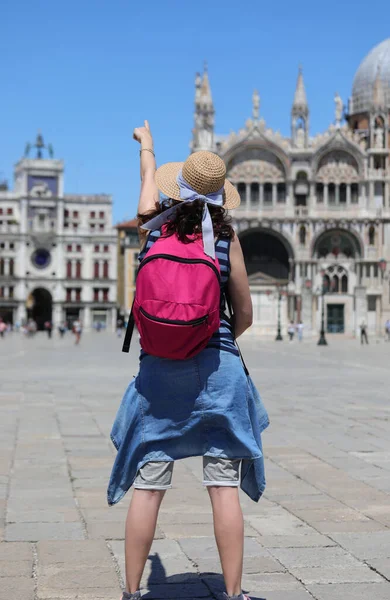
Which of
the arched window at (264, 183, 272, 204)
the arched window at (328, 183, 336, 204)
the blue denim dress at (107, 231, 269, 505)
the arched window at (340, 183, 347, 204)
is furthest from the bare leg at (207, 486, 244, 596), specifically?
the arched window at (340, 183, 347, 204)

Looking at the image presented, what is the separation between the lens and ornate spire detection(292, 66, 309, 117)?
75188mm

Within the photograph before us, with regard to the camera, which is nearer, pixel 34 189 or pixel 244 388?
pixel 244 388

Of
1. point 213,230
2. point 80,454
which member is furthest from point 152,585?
point 80,454

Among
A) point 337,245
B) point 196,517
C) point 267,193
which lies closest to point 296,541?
point 196,517

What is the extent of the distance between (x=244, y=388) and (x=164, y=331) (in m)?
0.53

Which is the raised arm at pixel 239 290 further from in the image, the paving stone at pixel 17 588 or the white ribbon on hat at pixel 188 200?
the paving stone at pixel 17 588

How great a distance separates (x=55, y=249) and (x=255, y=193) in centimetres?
2842

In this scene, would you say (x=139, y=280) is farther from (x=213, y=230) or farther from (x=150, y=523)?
(x=150, y=523)

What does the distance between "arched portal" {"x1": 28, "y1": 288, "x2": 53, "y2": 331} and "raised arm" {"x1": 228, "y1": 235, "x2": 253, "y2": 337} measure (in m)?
93.3

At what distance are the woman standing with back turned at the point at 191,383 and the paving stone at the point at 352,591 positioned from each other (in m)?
0.64

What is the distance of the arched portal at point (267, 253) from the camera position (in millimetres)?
75500

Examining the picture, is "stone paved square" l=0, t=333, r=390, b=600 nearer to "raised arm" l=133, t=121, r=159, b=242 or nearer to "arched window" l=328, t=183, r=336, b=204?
"raised arm" l=133, t=121, r=159, b=242

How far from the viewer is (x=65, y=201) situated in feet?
319

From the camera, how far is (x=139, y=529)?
429cm
